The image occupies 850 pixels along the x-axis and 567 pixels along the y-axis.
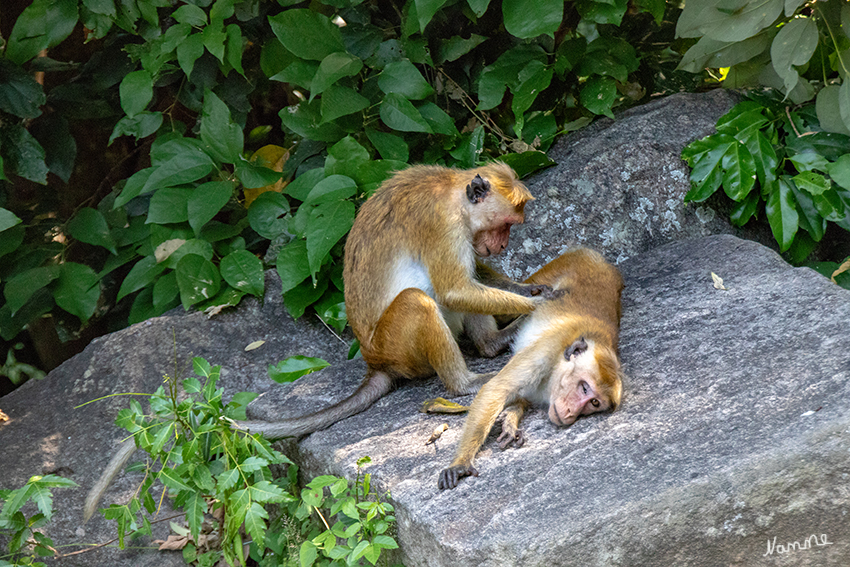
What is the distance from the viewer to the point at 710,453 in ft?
8.64

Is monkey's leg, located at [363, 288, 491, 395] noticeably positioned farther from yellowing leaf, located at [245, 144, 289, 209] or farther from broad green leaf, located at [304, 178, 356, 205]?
yellowing leaf, located at [245, 144, 289, 209]

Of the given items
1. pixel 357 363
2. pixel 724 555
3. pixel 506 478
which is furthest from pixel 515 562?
pixel 357 363

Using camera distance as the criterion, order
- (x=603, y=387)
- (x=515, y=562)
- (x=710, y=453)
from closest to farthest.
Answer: (x=515, y=562) < (x=710, y=453) < (x=603, y=387)

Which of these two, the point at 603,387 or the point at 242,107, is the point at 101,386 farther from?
the point at 603,387

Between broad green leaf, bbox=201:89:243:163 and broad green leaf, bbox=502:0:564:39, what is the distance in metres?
2.05

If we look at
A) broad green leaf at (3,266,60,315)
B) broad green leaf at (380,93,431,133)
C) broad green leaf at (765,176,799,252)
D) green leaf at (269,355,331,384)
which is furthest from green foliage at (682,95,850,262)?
broad green leaf at (3,266,60,315)

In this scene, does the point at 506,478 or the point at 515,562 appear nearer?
the point at 515,562

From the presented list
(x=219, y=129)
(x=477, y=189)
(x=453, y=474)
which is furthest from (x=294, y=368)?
(x=219, y=129)

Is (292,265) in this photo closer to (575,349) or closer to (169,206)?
(169,206)

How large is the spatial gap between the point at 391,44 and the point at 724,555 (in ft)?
13.4

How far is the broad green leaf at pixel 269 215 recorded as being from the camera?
17.2ft

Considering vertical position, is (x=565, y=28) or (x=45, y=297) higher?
(x=565, y=28)

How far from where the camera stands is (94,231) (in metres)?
5.36

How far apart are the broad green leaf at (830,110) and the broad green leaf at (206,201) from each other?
4.00m
